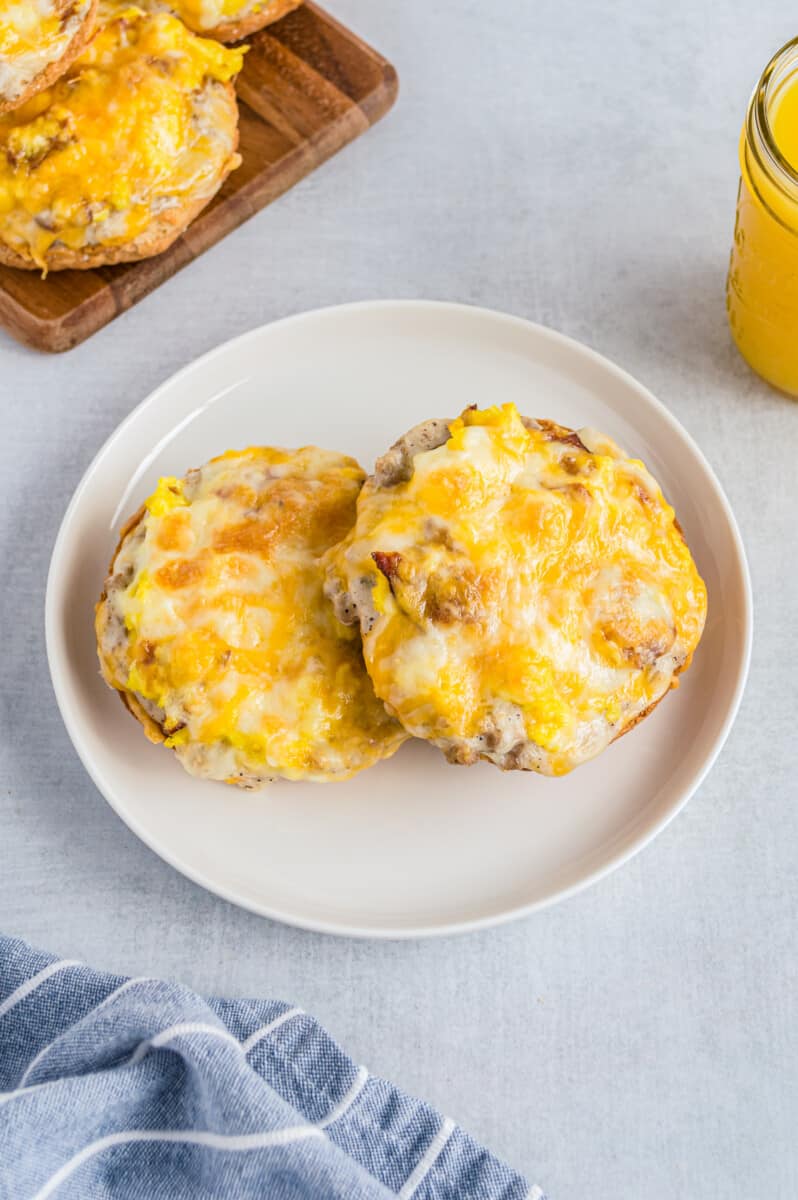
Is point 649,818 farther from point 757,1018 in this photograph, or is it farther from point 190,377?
point 190,377

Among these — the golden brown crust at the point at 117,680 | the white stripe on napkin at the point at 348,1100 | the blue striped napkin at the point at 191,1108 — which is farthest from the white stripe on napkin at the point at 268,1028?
the golden brown crust at the point at 117,680

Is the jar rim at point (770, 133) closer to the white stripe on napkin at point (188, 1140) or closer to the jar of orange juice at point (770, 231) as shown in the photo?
the jar of orange juice at point (770, 231)

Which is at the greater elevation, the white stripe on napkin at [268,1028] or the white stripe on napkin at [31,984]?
the white stripe on napkin at [31,984]

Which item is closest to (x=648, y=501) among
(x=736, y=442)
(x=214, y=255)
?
(x=736, y=442)

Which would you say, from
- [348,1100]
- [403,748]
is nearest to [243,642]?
[403,748]

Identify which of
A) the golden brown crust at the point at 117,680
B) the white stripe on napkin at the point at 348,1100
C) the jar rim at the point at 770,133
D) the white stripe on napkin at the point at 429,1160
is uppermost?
the jar rim at the point at 770,133

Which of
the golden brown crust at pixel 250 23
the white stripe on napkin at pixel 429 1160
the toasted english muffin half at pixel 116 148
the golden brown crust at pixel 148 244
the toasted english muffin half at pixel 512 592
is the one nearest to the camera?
the toasted english muffin half at pixel 512 592
